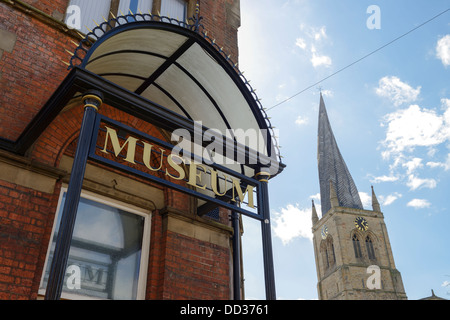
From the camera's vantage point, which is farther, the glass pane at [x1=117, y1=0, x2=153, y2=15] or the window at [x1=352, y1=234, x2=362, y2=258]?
the window at [x1=352, y1=234, x2=362, y2=258]

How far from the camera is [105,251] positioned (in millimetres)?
5430

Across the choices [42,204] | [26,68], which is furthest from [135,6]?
[42,204]

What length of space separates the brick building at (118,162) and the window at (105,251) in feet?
→ 0.05

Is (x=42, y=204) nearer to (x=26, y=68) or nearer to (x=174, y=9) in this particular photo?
(x=26, y=68)

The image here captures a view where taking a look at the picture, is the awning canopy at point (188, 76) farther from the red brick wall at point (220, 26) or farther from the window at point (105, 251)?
the red brick wall at point (220, 26)

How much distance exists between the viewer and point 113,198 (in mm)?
5820

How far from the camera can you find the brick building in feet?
14.5

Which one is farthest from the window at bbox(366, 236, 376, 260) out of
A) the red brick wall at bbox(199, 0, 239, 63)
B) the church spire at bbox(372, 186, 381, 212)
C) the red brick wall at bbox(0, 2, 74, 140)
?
the red brick wall at bbox(0, 2, 74, 140)

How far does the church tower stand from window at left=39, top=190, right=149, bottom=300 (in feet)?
211

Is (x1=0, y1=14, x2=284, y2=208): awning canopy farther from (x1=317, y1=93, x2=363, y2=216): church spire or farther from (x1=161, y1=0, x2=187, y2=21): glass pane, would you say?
(x1=317, y1=93, x2=363, y2=216): church spire

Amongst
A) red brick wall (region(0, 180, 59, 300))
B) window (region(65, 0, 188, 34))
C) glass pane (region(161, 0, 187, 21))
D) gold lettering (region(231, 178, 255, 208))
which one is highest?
glass pane (region(161, 0, 187, 21))

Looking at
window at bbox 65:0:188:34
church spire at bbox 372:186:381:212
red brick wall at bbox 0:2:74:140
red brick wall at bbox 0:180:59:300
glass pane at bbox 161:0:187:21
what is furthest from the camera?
church spire at bbox 372:186:381:212
